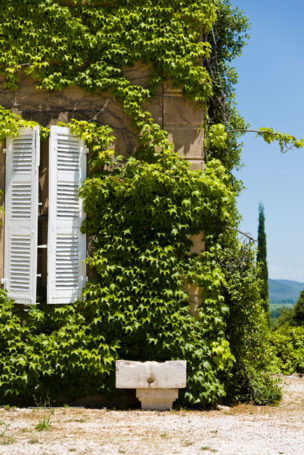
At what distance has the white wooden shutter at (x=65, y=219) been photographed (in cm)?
723

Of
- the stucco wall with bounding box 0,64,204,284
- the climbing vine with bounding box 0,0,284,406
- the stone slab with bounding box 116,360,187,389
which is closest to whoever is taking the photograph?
the stone slab with bounding box 116,360,187,389

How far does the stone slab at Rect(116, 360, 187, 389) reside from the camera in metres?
Answer: 6.82

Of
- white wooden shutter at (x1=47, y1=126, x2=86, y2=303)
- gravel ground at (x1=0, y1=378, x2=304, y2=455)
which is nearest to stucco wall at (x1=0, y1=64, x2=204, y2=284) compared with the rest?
white wooden shutter at (x1=47, y1=126, x2=86, y2=303)

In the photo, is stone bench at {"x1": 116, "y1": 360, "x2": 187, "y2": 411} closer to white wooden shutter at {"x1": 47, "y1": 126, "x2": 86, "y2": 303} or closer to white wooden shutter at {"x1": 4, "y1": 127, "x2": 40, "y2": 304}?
white wooden shutter at {"x1": 47, "y1": 126, "x2": 86, "y2": 303}

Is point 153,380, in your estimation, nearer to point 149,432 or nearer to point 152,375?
point 152,375

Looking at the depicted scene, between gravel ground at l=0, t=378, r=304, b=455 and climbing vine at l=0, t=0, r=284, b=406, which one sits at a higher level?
climbing vine at l=0, t=0, r=284, b=406

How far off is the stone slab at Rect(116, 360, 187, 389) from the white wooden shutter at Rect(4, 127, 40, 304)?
1.63 m

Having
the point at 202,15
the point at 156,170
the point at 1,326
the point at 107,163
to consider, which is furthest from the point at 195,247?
the point at 202,15

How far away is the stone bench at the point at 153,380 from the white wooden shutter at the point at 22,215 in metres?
1.64

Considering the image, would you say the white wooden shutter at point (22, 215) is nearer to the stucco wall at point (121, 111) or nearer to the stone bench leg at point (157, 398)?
the stucco wall at point (121, 111)

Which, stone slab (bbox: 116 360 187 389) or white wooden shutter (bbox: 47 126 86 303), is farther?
white wooden shutter (bbox: 47 126 86 303)

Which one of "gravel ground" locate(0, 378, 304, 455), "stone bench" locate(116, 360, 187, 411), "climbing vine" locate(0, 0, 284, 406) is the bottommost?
"gravel ground" locate(0, 378, 304, 455)

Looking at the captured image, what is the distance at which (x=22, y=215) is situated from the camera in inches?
291

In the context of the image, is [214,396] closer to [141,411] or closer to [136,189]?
[141,411]
